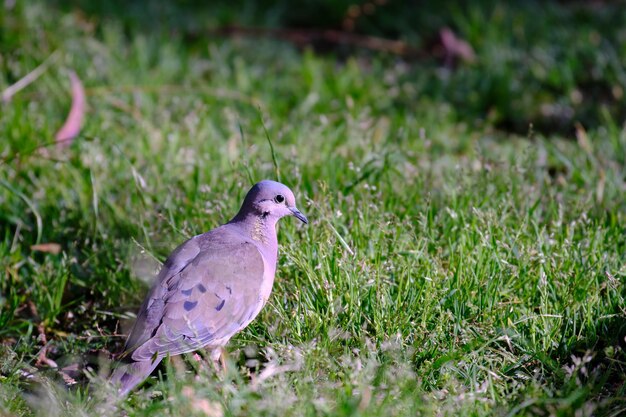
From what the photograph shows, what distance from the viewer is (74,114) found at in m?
5.52

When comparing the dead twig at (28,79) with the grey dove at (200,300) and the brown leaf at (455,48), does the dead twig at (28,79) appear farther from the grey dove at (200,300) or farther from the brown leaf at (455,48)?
the brown leaf at (455,48)

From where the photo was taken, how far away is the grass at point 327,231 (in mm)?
3186

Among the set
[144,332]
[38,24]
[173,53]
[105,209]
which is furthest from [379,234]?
[38,24]

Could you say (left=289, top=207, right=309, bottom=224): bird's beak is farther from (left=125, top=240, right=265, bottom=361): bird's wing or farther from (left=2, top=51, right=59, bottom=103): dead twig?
(left=2, top=51, right=59, bottom=103): dead twig

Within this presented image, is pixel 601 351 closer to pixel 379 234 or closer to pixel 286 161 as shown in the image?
pixel 379 234

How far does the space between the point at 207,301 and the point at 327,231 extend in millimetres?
799

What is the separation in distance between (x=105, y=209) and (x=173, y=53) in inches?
98.0

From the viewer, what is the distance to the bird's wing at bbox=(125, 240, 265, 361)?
3266 millimetres

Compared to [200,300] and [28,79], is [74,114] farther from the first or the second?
[200,300]

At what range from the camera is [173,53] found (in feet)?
22.0

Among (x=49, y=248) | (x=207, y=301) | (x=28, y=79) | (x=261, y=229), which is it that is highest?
(x=28, y=79)

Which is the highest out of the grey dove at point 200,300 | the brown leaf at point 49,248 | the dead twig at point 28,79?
the dead twig at point 28,79

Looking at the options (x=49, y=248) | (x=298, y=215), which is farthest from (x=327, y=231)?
(x=49, y=248)

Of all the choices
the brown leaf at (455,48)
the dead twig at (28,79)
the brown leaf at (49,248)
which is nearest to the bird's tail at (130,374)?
the brown leaf at (49,248)
